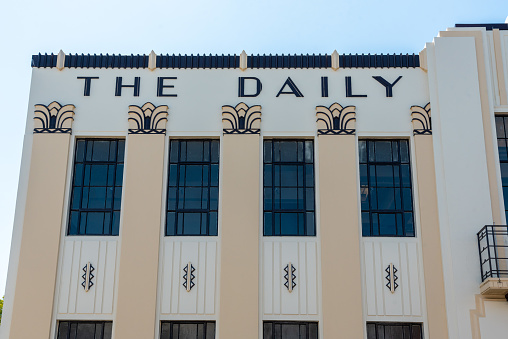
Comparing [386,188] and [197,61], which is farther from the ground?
[197,61]

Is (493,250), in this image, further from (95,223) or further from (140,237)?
(95,223)

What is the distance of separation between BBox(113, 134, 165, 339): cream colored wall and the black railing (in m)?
7.11

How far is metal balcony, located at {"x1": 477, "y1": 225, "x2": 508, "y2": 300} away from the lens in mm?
13398

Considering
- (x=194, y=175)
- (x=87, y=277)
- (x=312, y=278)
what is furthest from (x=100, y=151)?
(x=312, y=278)

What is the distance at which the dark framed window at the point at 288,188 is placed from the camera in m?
15.2

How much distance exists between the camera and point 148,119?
16.0m

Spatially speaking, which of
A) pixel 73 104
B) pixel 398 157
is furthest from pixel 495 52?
pixel 73 104

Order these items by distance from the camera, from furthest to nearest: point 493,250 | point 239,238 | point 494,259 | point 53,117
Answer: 1. point 53,117
2. point 239,238
3. point 493,250
4. point 494,259

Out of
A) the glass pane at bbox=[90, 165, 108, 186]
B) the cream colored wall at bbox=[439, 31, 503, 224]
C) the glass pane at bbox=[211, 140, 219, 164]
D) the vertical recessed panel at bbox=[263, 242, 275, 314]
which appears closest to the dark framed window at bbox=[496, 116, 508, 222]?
the cream colored wall at bbox=[439, 31, 503, 224]

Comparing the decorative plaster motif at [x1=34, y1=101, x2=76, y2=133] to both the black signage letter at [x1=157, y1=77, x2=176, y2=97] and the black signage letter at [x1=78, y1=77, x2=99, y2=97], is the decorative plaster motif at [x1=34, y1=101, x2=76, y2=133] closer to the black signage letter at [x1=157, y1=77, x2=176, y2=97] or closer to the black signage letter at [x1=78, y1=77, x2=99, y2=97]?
the black signage letter at [x1=78, y1=77, x2=99, y2=97]

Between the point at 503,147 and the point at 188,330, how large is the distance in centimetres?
841

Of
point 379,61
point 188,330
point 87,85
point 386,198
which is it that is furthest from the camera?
point 379,61

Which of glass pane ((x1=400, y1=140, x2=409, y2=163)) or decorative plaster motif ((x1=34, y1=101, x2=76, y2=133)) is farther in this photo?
decorative plaster motif ((x1=34, y1=101, x2=76, y2=133))

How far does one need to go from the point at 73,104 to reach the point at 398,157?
7972mm
